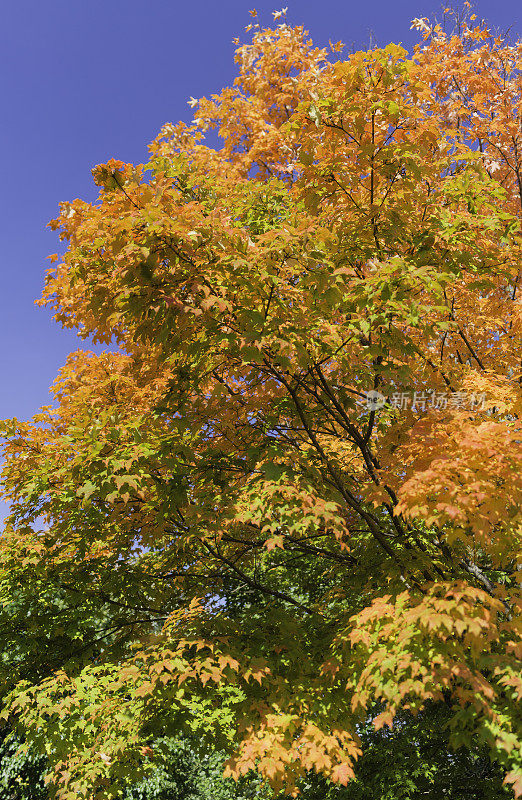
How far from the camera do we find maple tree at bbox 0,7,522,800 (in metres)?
4.54

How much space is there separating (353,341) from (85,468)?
3.31 metres

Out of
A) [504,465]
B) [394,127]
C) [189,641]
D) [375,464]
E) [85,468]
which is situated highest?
[394,127]

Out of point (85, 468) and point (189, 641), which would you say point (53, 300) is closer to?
point (85, 468)

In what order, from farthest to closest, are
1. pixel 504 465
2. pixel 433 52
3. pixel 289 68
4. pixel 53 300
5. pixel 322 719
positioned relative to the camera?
1. pixel 289 68
2. pixel 433 52
3. pixel 53 300
4. pixel 322 719
5. pixel 504 465

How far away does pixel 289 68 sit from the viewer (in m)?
10.7

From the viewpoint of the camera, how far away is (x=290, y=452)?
5.68 m

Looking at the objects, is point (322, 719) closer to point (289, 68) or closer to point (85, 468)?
point (85, 468)

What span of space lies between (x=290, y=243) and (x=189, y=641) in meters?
4.13

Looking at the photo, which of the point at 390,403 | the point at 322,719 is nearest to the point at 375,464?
the point at 390,403

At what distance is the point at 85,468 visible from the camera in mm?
5910

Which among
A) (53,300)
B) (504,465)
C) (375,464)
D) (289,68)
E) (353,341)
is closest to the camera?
(504,465)

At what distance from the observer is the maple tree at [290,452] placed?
14.9ft

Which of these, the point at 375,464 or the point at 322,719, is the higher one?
the point at 375,464

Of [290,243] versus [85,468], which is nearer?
[290,243]
